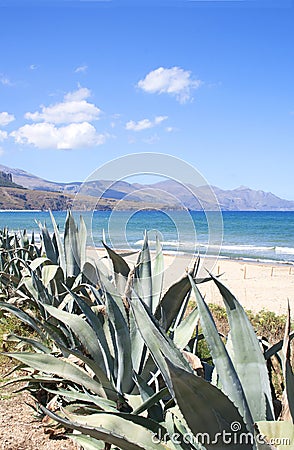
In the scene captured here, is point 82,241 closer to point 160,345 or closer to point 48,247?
point 48,247

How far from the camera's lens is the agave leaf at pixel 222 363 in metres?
1.32

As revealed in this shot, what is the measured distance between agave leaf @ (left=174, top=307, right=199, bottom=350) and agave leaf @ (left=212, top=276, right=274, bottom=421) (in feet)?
2.42

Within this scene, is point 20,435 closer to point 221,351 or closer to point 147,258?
point 147,258

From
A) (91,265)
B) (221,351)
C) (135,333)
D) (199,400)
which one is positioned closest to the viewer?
(199,400)

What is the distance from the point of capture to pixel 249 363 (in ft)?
4.70

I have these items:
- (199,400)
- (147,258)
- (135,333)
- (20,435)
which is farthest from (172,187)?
(20,435)

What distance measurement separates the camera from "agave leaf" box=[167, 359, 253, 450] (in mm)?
1161

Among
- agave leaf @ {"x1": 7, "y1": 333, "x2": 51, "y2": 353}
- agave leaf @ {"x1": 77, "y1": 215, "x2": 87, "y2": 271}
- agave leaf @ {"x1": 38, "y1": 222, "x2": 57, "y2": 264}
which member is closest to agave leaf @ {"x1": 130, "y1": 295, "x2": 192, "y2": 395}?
agave leaf @ {"x1": 7, "y1": 333, "x2": 51, "y2": 353}

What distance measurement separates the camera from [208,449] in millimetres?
1226

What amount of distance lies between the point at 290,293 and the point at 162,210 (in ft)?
36.8

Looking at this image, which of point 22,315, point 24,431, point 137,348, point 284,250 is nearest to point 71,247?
point 22,315

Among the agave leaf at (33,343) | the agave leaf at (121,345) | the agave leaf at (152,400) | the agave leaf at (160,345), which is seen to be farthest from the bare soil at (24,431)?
the agave leaf at (160,345)

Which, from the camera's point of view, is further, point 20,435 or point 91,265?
point 91,265
